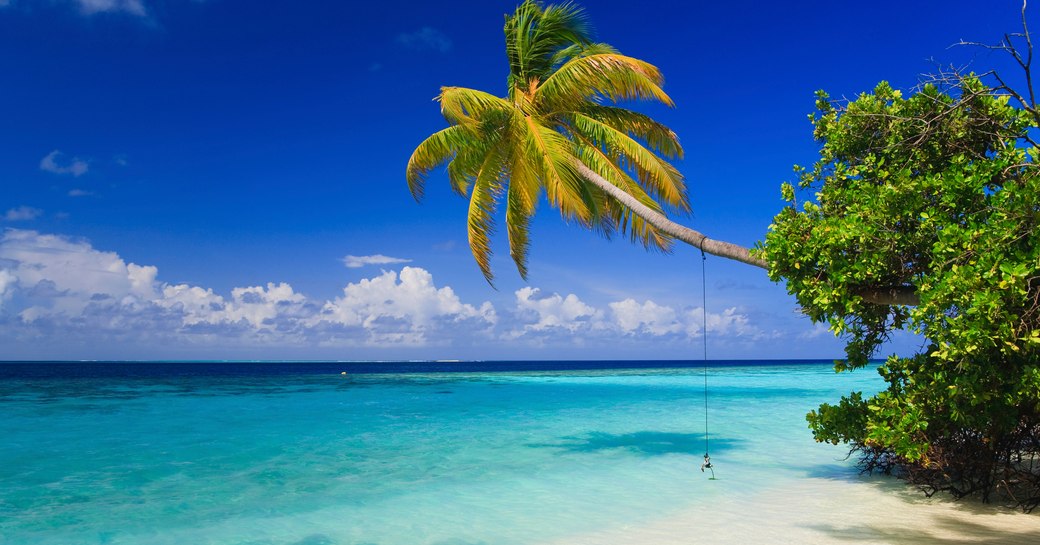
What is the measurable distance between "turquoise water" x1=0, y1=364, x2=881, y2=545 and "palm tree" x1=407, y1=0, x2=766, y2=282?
3.38m

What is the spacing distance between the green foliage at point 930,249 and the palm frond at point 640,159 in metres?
2.96

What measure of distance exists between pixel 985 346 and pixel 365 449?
9.80m

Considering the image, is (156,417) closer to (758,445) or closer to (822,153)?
(758,445)

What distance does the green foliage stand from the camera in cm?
356

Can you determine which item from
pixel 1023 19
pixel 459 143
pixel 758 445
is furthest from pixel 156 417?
pixel 1023 19

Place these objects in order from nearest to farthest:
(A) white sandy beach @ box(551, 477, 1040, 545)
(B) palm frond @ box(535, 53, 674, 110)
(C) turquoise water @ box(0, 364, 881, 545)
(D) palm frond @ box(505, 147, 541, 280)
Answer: (A) white sandy beach @ box(551, 477, 1040, 545), (C) turquoise water @ box(0, 364, 881, 545), (B) palm frond @ box(535, 53, 674, 110), (D) palm frond @ box(505, 147, 541, 280)

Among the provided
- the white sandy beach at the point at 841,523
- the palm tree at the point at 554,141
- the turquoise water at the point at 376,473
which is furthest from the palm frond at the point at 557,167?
the white sandy beach at the point at 841,523

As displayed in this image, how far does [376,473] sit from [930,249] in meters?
7.51

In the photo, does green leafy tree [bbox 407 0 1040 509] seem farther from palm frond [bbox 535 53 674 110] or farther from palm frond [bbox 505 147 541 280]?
palm frond [bbox 505 147 541 280]

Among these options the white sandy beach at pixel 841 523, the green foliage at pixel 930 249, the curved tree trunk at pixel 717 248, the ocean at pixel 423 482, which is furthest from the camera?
the ocean at pixel 423 482

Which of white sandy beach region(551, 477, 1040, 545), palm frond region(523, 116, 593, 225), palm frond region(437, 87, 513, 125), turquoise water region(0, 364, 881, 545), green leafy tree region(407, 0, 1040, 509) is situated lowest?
turquoise water region(0, 364, 881, 545)

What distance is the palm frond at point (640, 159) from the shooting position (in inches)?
336

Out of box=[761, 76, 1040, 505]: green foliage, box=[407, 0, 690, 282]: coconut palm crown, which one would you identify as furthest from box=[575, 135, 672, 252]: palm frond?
box=[761, 76, 1040, 505]: green foliage

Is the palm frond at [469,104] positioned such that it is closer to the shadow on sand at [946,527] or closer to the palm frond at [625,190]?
the palm frond at [625,190]
